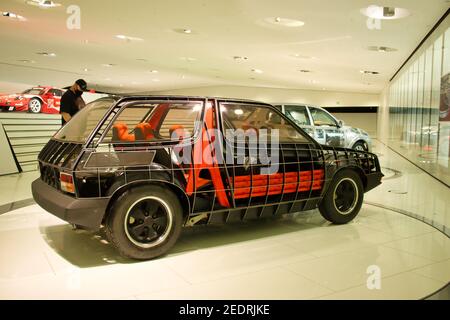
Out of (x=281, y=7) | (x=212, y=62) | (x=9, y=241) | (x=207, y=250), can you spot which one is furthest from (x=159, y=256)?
(x=212, y=62)

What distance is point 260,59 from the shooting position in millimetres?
12273

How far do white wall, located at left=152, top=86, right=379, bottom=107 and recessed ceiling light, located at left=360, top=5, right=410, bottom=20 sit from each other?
50.1 feet

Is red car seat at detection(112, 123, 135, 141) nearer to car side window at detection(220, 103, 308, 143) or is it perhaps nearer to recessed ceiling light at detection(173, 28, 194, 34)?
car side window at detection(220, 103, 308, 143)

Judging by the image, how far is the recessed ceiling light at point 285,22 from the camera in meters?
7.67

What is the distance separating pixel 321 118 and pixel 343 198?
4.33 m

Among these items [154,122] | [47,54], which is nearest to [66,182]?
[154,122]

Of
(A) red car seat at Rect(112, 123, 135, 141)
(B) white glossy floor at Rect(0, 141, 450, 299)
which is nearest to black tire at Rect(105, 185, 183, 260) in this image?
(B) white glossy floor at Rect(0, 141, 450, 299)

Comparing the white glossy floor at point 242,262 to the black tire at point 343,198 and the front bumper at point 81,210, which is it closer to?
the black tire at point 343,198

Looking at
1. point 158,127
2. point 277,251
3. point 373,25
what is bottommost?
point 277,251

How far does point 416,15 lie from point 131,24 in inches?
208

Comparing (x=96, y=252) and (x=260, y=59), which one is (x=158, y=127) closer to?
(x=96, y=252)

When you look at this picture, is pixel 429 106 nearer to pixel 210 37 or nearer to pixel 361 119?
pixel 210 37

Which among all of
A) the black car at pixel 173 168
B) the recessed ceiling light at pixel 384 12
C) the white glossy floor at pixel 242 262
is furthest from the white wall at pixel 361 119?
the black car at pixel 173 168

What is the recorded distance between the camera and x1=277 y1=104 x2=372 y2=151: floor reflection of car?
331 inches
